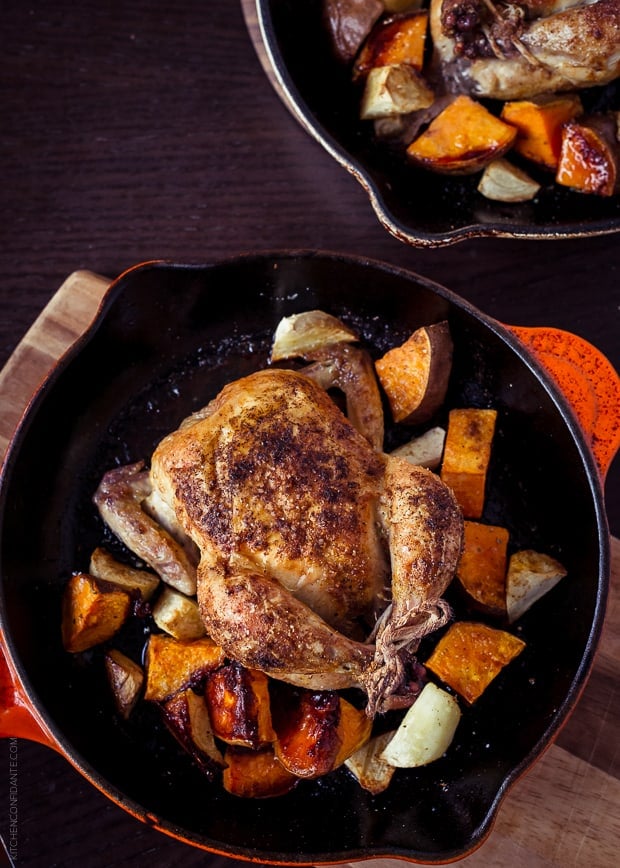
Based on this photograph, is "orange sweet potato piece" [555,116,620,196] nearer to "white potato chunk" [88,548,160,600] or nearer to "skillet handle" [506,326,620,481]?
"skillet handle" [506,326,620,481]

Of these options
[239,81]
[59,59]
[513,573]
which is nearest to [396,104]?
[239,81]

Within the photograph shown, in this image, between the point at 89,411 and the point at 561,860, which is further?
the point at 89,411

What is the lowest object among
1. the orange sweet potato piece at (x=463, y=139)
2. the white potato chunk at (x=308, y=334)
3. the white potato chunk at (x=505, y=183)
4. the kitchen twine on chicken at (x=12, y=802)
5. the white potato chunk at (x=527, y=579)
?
the kitchen twine on chicken at (x=12, y=802)

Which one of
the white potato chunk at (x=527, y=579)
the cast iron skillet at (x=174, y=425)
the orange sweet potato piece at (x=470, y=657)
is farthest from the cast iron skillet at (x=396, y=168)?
the orange sweet potato piece at (x=470, y=657)

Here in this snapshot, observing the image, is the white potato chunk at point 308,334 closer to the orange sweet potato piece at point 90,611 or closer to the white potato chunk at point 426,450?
the white potato chunk at point 426,450

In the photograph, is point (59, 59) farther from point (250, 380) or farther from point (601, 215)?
point (601, 215)

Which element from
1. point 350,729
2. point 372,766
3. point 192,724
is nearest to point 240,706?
point 192,724
